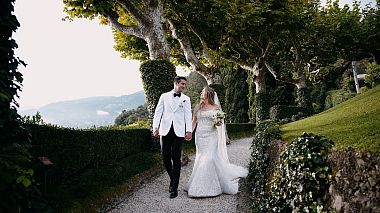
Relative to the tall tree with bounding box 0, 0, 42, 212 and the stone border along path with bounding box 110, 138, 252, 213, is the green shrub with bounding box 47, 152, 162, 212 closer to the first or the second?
the stone border along path with bounding box 110, 138, 252, 213

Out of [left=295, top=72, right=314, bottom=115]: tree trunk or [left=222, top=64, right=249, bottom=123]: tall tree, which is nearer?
[left=295, top=72, right=314, bottom=115]: tree trunk

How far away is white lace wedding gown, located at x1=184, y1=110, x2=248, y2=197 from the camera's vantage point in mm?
6773

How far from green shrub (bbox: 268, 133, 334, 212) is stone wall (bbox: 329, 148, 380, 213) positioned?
0.50ft

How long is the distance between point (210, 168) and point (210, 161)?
160 mm

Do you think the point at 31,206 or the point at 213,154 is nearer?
the point at 31,206

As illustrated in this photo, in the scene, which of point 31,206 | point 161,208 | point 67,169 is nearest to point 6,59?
point 31,206

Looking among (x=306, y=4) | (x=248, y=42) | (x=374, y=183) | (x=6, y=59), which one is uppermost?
(x=306, y=4)

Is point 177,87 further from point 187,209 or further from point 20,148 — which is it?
point 20,148

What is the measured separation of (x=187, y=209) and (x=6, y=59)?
13.0ft

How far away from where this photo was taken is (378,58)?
90.2ft

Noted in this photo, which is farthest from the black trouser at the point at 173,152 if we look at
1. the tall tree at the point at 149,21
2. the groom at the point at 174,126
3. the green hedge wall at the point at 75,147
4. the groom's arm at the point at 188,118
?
the tall tree at the point at 149,21

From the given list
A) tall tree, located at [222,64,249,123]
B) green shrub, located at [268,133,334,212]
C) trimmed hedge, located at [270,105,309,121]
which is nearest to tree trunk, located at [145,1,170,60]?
green shrub, located at [268,133,334,212]

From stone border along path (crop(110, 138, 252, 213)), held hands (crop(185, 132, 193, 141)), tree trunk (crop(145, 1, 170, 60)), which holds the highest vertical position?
tree trunk (crop(145, 1, 170, 60))

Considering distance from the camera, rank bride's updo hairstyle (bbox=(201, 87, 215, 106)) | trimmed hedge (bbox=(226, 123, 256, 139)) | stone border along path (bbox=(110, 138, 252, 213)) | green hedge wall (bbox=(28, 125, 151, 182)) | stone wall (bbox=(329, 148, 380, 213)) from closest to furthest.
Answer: stone wall (bbox=(329, 148, 380, 213)) → green hedge wall (bbox=(28, 125, 151, 182)) → stone border along path (bbox=(110, 138, 252, 213)) → bride's updo hairstyle (bbox=(201, 87, 215, 106)) → trimmed hedge (bbox=(226, 123, 256, 139))
